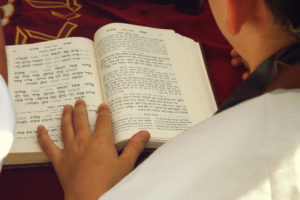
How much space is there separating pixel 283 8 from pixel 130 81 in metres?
0.37

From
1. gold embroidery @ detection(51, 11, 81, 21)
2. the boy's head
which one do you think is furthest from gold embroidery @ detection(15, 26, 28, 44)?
the boy's head

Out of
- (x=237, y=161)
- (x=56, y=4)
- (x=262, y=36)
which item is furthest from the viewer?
(x=56, y=4)

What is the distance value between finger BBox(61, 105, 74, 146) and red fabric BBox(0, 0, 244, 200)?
27 cm

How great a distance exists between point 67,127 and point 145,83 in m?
0.18

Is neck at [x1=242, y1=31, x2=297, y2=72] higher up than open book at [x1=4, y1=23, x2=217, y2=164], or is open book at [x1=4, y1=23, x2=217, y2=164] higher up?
neck at [x1=242, y1=31, x2=297, y2=72]

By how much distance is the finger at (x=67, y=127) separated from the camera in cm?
65

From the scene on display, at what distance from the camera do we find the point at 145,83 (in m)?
0.72

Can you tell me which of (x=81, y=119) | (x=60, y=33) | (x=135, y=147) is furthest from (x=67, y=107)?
(x=60, y=33)

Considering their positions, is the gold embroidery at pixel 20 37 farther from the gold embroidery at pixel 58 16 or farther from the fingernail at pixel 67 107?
the fingernail at pixel 67 107

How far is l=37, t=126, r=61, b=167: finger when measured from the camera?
24.7 inches

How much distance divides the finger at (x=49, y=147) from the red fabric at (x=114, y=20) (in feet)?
1.01

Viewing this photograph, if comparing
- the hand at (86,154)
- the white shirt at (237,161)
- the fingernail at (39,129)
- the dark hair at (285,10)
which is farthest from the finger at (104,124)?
the dark hair at (285,10)

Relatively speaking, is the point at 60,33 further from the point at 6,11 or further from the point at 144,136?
the point at 144,136

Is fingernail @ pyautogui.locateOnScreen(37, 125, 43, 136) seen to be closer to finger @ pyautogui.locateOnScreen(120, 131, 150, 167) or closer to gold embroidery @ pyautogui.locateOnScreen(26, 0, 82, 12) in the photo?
finger @ pyautogui.locateOnScreen(120, 131, 150, 167)
